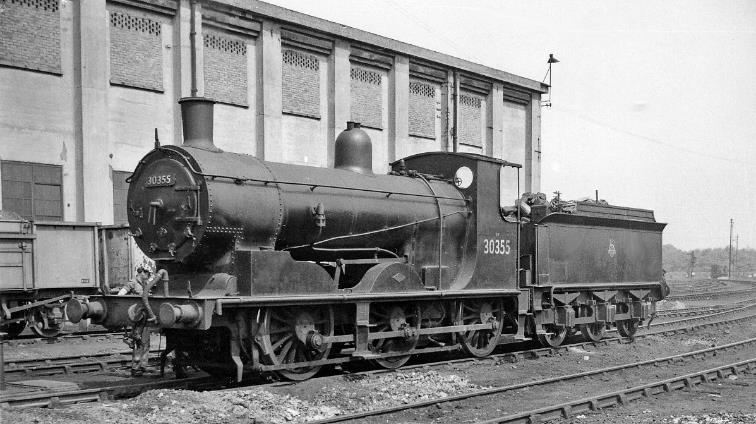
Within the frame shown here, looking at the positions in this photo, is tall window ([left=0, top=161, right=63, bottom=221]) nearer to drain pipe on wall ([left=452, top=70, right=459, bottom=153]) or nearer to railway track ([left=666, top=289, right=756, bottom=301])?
drain pipe on wall ([left=452, top=70, right=459, bottom=153])

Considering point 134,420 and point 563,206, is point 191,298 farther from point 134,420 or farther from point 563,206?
point 563,206

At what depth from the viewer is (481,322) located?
1241 centimetres

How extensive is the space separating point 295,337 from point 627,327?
31.1 feet

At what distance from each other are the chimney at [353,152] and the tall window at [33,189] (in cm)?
1004

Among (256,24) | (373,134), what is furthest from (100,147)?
(373,134)

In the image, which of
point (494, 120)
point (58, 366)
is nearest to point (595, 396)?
point (58, 366)

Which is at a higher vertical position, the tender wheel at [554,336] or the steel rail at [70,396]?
the steel rail at [70,396]

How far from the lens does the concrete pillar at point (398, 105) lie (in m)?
27.4

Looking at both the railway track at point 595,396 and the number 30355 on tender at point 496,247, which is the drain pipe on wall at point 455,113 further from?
the railway track at point 595,396

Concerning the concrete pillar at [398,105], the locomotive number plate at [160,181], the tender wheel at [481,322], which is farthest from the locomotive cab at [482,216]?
the concrete pillar at [398,105]

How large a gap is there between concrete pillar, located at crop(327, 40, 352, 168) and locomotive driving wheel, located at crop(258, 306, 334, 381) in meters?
15.6

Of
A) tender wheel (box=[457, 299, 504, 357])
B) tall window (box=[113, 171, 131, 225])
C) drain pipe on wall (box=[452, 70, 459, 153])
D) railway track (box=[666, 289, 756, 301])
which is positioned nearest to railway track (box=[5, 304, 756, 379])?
tender wheel (box=[457, 299, 504, 357])

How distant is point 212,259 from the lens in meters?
9.16

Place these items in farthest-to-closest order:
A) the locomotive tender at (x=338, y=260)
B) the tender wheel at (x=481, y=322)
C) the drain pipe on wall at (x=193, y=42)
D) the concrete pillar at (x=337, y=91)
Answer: the concrete pillar at (x=337, y=91) → the drain pipe on wall at (x=193, y=42) → the tender wheel at (x=481, y=322) → the locomotive tender at (x=338, y=260)
